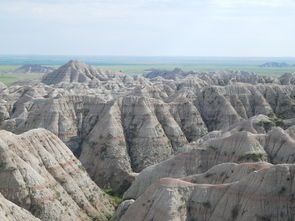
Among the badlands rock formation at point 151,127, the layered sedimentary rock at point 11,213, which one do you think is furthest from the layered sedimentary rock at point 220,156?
the layered sedimentary rock at point 11,213

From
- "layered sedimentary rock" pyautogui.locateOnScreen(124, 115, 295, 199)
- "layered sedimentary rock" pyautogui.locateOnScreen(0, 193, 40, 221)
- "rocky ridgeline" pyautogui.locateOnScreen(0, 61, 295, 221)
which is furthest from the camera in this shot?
"layered sedimentary rock" pyautogui.locateOnScreen(124, 115, 295, 199)

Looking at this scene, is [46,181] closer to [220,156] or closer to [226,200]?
[226,200]

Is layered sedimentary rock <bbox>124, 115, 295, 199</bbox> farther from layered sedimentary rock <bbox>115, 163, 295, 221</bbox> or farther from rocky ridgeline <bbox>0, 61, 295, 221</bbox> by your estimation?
layered sedimentary rock <bbox>115, 163, 295, 221</bbox>

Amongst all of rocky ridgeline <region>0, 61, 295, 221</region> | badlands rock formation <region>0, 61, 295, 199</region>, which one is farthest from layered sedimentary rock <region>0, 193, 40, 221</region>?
badlands rock formation <region>0, 61, 295, 199</region>

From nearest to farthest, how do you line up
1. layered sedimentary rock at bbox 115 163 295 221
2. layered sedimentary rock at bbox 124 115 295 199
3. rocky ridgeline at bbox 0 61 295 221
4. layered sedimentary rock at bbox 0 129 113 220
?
1. layered sedimentary rock at bbox 115 163 295 221
2. rocky ridgeline at bbox 0 61 295 221
3. layered sedimentary rock at bbox 0 129 113 220
4. layered sedimentary rock at bbox 124 115 295 199

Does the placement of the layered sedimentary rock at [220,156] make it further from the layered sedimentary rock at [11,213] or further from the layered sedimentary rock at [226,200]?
the layered sedimentary rock at [11,213]

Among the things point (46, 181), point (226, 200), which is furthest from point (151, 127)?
point (226, 200)
